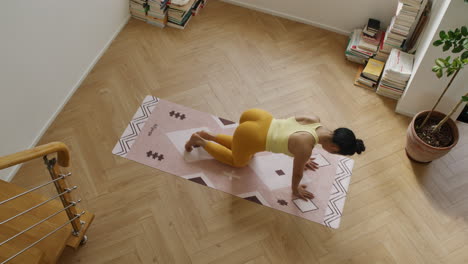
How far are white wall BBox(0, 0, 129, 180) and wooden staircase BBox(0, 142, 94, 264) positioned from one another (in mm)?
704

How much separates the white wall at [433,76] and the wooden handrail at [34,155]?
296 cm

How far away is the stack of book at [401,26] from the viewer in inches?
159

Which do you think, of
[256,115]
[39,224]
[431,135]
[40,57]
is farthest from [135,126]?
[431,135]

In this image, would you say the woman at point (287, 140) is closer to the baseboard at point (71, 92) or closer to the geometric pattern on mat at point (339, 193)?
the geometric pattern on mat at point (339, 193)

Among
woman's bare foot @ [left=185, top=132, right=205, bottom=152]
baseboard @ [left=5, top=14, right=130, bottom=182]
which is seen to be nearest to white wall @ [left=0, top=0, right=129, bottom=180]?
baseboard @ [left=5, top=14, right=130, bottom=182]

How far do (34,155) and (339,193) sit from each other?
2.43 metres

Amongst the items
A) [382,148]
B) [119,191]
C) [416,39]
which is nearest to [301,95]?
[382,148]

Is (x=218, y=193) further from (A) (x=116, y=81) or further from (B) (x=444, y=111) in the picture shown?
(B) (x=444, y=111)

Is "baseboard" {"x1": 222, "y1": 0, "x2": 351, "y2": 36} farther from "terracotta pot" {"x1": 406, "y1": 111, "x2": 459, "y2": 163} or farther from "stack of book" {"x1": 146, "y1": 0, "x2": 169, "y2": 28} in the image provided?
"terracotta pot" {"x1": 406, "y1": 111, "x2": 459, "y2": 163}

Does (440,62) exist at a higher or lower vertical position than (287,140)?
higher

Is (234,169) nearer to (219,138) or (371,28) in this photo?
(219,138)

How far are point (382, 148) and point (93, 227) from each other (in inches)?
101

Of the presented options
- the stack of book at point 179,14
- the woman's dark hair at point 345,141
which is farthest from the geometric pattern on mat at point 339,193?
the stack of book at point 179,14

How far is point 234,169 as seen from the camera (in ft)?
12.2
